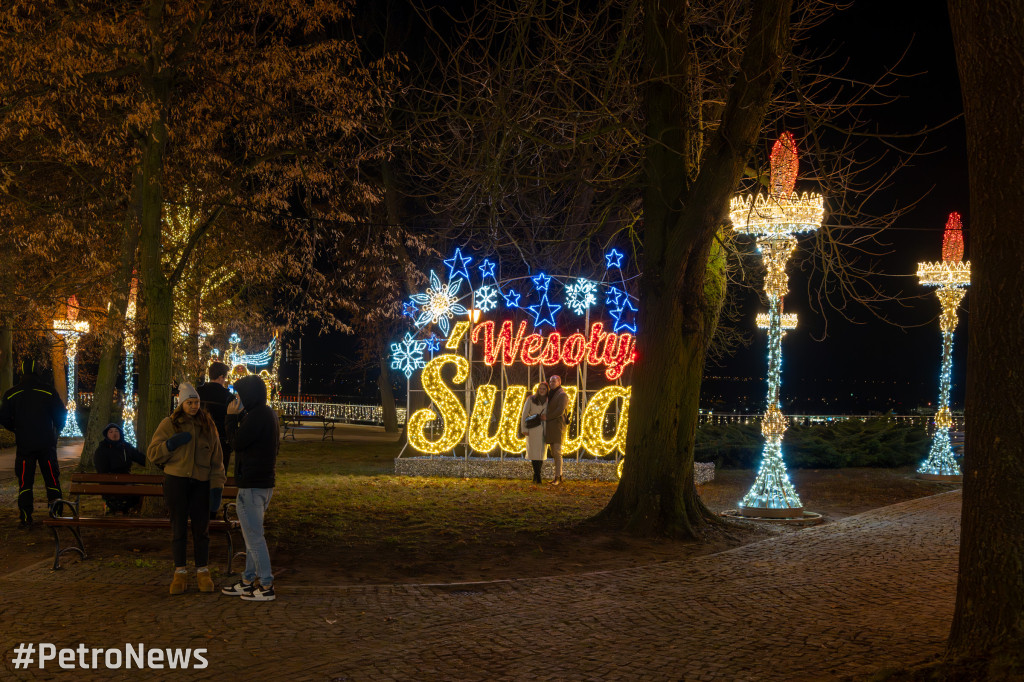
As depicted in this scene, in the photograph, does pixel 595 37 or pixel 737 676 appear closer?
pixel 737 676

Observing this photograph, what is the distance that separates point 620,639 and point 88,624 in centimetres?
403

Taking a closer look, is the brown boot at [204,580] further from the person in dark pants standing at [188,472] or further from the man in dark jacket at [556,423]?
the man in dark jacket at [556,423]

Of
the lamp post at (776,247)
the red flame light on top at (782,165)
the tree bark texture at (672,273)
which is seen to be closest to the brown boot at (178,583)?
the tree bark texture at (672,273)

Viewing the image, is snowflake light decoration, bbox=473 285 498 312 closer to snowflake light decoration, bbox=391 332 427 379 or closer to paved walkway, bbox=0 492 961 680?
snowflake light decoration, bbox=391 332 427 379

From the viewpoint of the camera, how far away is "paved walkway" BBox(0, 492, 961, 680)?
6.32m

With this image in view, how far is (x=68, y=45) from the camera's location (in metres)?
13.1

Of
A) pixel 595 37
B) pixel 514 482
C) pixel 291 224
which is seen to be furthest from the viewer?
pixel 291 224

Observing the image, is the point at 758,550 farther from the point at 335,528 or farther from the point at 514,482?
the point at 514,482

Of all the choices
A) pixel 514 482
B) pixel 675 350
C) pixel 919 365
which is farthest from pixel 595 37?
pixel 919 365

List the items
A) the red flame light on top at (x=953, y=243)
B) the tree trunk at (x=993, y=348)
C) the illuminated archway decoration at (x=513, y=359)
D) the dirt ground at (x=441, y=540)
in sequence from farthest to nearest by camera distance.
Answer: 1. the red flame light on top at (x=953, y=243)
2. the illuminated archway decoration at (x=513, y=359)
3. the dirt ground at (x=441, y=540)
4. the tree trunk at (x=993, y=348)

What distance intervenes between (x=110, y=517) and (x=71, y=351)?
15.8 meters

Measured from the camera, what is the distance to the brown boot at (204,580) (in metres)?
8.23

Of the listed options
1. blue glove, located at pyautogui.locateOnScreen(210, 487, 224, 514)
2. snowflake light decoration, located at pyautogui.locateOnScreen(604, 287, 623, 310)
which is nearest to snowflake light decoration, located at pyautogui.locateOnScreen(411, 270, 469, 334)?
snowflake light decoration, located at pyautogui.locateOnScreen(604, 287, 623, 310)

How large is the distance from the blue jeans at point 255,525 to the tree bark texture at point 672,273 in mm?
5240
